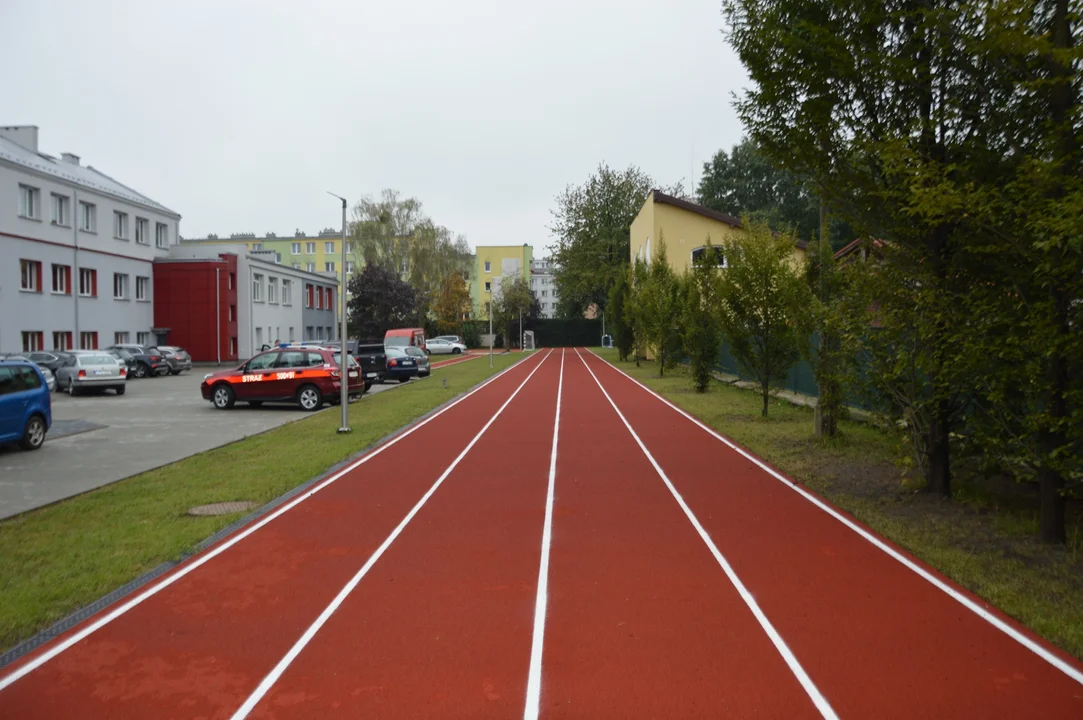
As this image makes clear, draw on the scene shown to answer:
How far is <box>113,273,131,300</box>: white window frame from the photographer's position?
41.3 metres

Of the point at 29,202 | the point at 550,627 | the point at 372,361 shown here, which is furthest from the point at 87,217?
the point at 550,627

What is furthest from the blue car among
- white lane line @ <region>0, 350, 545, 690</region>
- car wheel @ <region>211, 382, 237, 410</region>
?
car wheel @ <region>211, 382, 237, 410</region>

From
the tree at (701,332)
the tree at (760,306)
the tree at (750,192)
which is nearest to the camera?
the tree at (760,306)

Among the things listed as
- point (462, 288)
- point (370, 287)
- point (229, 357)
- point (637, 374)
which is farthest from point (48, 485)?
point (462, 288)

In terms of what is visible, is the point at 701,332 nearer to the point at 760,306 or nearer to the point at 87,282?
the point at 760,306

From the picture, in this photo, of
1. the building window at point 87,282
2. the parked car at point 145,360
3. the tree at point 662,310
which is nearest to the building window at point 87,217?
the building window at point 87,282

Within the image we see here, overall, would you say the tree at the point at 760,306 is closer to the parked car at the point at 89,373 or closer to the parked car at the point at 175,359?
the parked car at the point at 89,373

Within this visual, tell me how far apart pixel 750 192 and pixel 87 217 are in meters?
51.8

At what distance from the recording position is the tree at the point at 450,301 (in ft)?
238

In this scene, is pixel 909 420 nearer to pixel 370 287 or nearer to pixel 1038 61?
pixel 1038 61

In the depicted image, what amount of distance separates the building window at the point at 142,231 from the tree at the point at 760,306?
1454 inches

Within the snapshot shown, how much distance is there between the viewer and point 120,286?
137ft

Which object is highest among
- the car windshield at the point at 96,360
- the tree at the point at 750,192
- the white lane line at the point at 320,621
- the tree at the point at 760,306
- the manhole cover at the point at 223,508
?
the tree at the point at 750,192

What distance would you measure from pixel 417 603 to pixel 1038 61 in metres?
7.28
